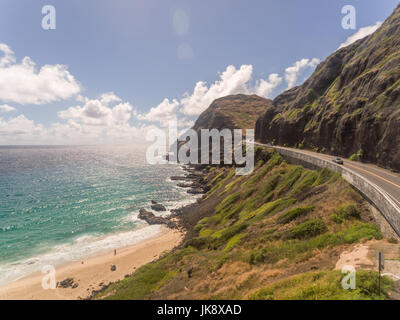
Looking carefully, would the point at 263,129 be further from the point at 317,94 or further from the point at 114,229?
the point at 114,229

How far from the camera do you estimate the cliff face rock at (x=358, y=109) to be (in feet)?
101

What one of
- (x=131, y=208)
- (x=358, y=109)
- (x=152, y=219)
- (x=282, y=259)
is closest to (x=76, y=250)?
(x=152, y=219)

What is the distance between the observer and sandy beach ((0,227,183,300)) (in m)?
29.3

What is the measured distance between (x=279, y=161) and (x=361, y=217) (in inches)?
1357

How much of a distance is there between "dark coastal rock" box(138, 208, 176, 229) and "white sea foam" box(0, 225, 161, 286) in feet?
7.23

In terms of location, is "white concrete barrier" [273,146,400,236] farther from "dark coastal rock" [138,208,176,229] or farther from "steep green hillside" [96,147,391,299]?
"dark coastal rock" [138,208,176,229]

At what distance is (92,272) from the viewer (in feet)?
111

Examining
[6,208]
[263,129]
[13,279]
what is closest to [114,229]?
[13,279]

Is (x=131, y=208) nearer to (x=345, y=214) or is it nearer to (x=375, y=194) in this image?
(x=345, y=214)

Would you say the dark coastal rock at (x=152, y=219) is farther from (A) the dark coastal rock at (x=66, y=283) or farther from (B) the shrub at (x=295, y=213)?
(B) the shrub at (x=295, y=213)

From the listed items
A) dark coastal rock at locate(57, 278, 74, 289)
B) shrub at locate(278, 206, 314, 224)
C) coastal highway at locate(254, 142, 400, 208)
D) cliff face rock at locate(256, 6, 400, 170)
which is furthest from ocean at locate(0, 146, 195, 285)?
cliff face rock at locate(256, 6, 400, 170)

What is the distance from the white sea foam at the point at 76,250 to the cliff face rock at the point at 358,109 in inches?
1970

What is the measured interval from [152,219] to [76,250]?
19.6 metres

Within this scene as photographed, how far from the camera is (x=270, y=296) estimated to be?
37.0ft
